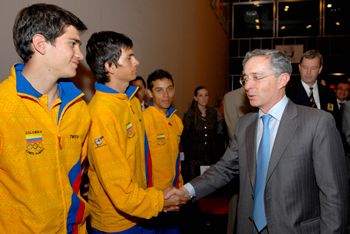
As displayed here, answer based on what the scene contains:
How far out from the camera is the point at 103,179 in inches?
59.7

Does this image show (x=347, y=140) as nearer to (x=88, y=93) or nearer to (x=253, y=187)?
(x=253, y=187)

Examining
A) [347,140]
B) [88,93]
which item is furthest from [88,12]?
[347,140]

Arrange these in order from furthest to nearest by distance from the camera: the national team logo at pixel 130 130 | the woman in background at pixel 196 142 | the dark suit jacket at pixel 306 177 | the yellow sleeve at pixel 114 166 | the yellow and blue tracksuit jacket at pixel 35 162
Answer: the woman in background at pixel 196 142, the national team logo at pixel 130 130, the yellow sleeve at pixel 114 166, the dark suit jacket at pixel 306 177, the yellow and blue tracksuit jacket at pixel 35 162

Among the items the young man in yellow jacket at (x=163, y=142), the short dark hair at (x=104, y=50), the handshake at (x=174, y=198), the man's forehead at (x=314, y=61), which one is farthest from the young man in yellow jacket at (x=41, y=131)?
the man's forehead at (x=314, y=61)

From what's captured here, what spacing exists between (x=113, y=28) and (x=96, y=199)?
5.76ft

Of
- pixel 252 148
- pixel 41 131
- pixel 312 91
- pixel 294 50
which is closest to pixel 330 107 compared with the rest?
pixel 312 91

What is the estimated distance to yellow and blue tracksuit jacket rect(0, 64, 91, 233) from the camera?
1082mm

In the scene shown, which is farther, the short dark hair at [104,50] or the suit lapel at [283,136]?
the short dark hair at [104,50]

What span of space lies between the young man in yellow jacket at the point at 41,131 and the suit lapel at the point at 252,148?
1006 mm

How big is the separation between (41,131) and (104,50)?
29.4 inches

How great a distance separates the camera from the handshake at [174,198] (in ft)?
6.05

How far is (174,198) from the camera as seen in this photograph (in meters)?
1.88

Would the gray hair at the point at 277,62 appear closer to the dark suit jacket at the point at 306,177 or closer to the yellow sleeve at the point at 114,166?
the dark suit jacket at the point at 306,177

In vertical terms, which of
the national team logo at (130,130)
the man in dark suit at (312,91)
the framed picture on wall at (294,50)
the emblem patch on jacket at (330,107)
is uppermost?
the framed picture on wall at (294,50)
